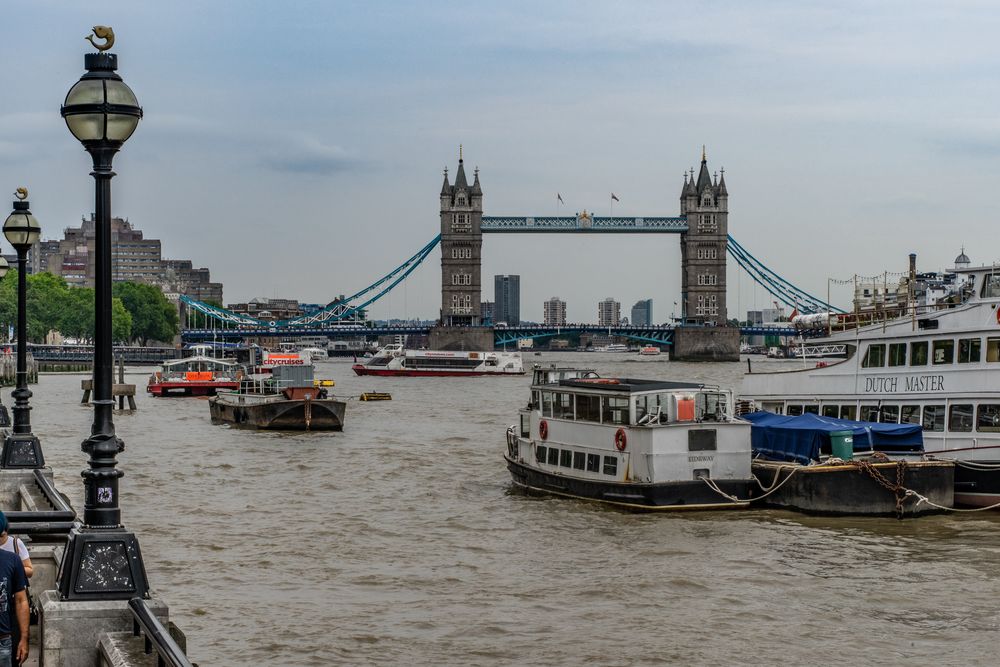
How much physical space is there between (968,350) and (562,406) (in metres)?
8.10

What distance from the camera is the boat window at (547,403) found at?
92.7 feet

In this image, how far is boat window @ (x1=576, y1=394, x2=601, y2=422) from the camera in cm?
2647

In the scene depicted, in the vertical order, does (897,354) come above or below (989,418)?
above

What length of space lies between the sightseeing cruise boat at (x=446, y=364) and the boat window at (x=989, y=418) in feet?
278

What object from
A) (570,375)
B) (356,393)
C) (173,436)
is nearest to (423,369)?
(356,393)

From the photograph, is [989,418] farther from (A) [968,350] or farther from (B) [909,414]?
(B) [909,414]

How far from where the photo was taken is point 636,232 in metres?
163

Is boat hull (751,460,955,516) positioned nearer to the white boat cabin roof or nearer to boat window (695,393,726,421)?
boat window (695,393,726,421)

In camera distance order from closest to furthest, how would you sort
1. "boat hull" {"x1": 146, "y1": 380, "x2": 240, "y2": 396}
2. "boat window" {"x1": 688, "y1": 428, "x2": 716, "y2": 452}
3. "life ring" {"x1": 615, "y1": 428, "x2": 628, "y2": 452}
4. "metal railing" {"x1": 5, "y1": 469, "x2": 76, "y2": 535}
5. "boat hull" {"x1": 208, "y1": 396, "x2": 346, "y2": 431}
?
"metal railing" {"x1": 5, "y1": 469, "x2": 76, "y2": 535} < "boat window" {"x1": 688, "y1": 428, "x2": 716, "y2": 452} < "life ring" {"x1": 615, "y1": 428, "x2": 628, "y2": 452} < "boat hull" {"x1": 208, "y1": 396, "x2": 346, "y2": 431} < "boat hull" {"x1": 146, "y1": 380, "x2": 240, "y2": 396}

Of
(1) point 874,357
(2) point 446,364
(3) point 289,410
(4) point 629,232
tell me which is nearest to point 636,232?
(4) point 629,232

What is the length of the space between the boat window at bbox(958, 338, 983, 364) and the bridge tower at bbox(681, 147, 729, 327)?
5516 inches

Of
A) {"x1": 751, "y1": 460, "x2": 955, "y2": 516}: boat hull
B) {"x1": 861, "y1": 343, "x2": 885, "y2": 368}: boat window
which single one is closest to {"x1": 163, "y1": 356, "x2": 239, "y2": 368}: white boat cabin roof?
{"x1": 861, "y1": 343, "x2": 885, "y2": 368}: boat window

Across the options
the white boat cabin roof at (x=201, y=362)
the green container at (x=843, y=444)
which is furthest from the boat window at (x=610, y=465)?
the white boat cabin roof at (x=201, y=362)

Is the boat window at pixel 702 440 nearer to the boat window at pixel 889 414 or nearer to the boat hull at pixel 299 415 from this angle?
the boat window at pixel 889 414
